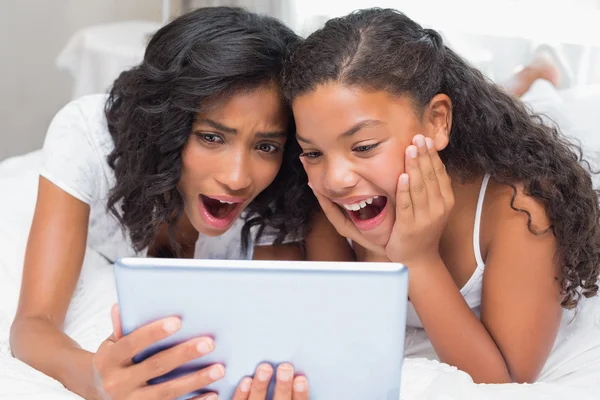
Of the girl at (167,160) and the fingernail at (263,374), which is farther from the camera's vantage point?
the girl at (167,160)

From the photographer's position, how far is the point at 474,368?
47.7 inches

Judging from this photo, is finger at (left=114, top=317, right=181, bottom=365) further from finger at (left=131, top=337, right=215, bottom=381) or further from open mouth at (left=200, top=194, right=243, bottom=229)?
open mouth at (left=200, top=194, right=243, bottom=229)

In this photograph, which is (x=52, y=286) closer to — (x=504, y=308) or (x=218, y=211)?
(x=218, y=211)

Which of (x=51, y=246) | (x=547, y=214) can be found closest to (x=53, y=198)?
(x=51, y=246)

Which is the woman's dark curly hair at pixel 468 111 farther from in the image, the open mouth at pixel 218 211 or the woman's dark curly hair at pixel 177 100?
the open mouth at pixel 218 211

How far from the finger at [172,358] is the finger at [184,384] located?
0.6 inches

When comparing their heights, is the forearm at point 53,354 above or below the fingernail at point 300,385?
below

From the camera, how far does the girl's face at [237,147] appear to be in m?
1.27

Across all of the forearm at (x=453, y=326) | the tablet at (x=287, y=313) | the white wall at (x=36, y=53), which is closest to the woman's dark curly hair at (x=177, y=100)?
the forearm at (x=453, y=326)

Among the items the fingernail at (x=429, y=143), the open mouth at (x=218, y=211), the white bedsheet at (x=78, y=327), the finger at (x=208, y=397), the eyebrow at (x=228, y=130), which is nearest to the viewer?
the finger at (x=208, y=397)

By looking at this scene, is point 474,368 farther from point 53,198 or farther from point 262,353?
point 53,198

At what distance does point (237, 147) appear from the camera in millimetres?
1286

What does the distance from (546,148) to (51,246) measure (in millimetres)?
938

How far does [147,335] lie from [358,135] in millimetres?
474
